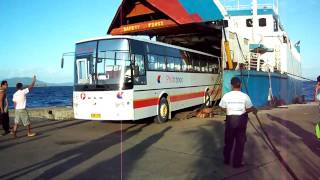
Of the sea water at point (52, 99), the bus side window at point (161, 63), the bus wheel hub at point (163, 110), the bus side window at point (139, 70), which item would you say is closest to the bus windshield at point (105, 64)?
the bus side window at point (139, 70)

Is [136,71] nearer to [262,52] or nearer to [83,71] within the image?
[83,71]

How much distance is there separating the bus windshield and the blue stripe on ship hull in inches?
260


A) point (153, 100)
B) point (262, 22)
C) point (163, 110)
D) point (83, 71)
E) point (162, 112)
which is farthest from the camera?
point (262, 22)

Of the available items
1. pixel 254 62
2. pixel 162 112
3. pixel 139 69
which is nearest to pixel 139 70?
pixel 139 69

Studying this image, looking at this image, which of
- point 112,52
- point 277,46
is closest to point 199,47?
point 277,46

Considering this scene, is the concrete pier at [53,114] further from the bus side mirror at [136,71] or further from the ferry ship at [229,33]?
the bus side mirror at [136,71]

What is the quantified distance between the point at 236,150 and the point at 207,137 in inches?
152

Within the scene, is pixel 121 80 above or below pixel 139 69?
below

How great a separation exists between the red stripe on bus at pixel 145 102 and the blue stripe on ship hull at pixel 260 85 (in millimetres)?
4755

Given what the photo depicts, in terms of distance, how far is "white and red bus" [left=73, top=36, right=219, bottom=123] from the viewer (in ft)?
43.5

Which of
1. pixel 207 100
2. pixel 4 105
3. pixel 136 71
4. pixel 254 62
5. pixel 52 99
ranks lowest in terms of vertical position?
pixel 52 99

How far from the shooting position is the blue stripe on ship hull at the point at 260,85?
60.6ft

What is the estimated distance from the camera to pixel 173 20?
1855cm

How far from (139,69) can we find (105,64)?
118cm
